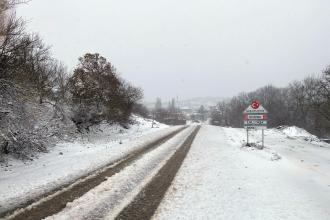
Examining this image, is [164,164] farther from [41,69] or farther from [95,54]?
[95,54]

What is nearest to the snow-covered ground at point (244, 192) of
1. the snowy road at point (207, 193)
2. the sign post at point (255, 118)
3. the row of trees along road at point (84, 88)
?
the snowy road at point (207, 193)

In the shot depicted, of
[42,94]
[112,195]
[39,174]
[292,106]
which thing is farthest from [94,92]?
[292,106]


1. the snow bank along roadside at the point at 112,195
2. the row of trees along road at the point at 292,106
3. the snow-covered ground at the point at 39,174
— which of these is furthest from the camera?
the row of trees along road at the point at 292,106

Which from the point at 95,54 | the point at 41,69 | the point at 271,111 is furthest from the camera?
the point at 271,111

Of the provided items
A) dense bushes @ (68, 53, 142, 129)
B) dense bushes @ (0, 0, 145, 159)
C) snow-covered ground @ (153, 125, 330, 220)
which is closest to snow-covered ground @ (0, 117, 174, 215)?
dense bushes @ (0, 0, 145, 159)

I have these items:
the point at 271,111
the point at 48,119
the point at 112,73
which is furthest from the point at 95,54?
the point at 271,111

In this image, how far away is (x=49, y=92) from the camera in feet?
102

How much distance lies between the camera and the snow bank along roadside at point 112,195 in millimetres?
8148

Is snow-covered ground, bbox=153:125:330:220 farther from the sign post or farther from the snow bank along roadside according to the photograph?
the sign post

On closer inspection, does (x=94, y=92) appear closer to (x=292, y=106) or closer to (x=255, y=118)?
(x=255, y=118)

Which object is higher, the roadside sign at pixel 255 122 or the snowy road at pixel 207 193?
the roadside sign at pixel 255 122

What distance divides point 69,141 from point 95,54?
1299cm

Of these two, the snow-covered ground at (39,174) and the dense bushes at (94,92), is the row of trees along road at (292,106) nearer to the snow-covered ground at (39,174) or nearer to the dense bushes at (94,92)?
the dense bushes at (94,92)

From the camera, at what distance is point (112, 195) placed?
984 centimetres
